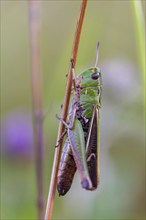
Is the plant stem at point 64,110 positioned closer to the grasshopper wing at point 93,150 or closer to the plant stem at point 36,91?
→ the grasshopper wing at point 93,150

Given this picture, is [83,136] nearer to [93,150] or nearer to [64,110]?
[93,150]

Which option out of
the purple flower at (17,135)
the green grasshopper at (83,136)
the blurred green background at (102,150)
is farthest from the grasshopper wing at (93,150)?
the purple flower at (17,135)

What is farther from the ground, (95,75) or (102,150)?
(95,75)

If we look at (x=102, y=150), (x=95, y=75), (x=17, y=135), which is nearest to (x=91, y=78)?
(x=95, y=75)

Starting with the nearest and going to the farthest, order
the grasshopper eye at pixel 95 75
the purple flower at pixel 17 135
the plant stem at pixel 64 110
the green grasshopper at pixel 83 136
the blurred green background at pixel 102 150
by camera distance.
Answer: the plant stem at pixel 64 110
the green grasshopper at pixel 83 136
the grasshopper eye at pixel 95 75
the blurred green background at pixel 102 150
the purple flower at pixel 17 135

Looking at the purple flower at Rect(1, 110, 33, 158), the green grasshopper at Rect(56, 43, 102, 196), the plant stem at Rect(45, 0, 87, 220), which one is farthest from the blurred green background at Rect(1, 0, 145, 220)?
the plant stem at Rect(45, 0, 87, 220)

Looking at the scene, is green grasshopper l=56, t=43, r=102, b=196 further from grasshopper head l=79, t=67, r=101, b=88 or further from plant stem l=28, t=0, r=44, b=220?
plant stem l=28, t=0, r=44, b=220

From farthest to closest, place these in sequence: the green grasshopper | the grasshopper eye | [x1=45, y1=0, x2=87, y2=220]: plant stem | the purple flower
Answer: the purple flower < the grasshopper eye < the green grasshopper < [x1=45, y1=0, x2=87, y2=220]: plant stem

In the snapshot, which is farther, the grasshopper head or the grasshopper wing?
the grasshopper head
